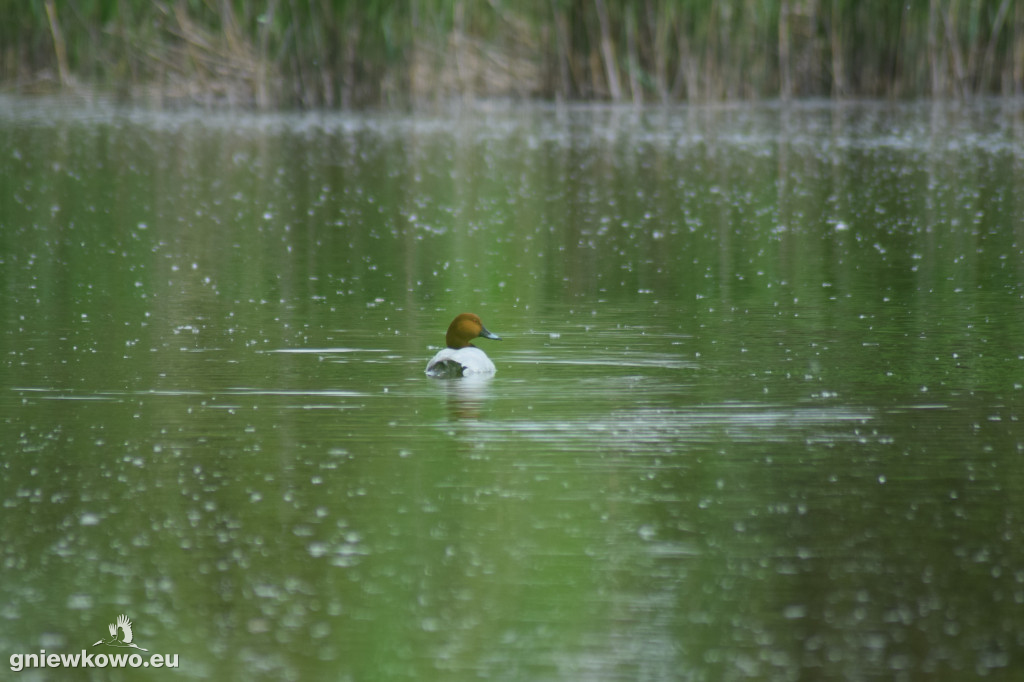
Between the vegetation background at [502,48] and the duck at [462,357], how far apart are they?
22123 mm

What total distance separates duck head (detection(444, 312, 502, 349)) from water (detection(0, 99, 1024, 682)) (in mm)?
268

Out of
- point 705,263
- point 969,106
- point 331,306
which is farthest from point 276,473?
point 969,106

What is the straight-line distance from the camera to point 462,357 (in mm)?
9250

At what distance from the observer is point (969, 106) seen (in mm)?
36406

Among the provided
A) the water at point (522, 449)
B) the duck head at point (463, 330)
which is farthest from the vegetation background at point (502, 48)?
the duck head at point (463, 330)

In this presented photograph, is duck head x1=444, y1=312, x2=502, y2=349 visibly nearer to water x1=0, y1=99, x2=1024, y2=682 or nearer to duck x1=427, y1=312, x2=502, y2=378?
duck x1=427, y1=312, x2=502, y2=378

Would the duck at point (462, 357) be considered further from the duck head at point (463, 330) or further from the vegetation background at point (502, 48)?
the vegetation background at point (502, 48)

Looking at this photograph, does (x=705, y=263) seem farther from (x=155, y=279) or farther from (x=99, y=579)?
(x=99, y=579)

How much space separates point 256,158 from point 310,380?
55.2 feet

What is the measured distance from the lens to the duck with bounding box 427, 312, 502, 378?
9.27 metres

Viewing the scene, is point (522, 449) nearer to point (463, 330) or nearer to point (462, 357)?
point (462, 357)

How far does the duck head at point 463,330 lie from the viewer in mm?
9453

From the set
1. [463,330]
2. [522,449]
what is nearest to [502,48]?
[463,330]

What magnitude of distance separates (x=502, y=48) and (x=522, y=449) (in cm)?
3021
